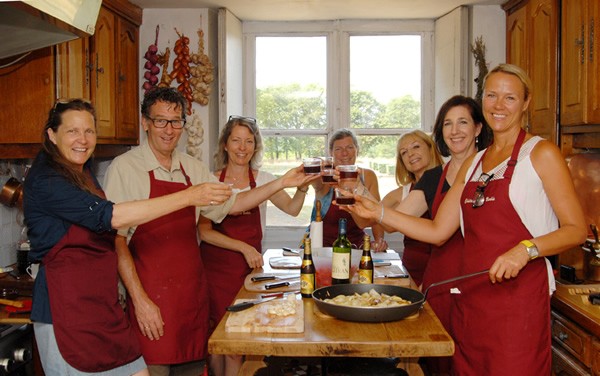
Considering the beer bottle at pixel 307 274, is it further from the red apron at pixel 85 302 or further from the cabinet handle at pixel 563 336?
the cabinet handle at pixel 563 336

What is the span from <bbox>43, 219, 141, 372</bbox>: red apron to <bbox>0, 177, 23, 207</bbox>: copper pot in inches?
53.3

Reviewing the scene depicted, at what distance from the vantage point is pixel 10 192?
10.8 feet

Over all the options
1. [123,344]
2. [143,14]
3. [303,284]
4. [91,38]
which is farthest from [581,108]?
[143,14]

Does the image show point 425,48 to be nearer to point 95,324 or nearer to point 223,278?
point 223,278

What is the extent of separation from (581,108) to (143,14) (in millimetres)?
3117

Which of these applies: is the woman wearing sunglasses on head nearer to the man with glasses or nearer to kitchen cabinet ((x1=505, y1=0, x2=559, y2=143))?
the man with glasses

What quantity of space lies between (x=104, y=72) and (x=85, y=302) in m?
2.11

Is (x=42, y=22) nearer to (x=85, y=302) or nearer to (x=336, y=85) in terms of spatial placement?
(x=85, y=302)

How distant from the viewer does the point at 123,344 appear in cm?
225

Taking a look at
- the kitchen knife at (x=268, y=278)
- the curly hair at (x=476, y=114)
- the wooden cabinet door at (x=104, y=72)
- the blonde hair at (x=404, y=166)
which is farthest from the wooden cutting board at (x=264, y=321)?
the wooden cabinet door at (x=104, y=72)

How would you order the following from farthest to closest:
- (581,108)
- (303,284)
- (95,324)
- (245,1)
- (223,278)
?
(245,1)
(223,278)
(581,108)
(303,284)
(95,324)

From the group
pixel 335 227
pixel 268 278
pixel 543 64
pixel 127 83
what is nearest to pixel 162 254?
pixel 268 278

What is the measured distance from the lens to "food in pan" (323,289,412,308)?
2.04 meters

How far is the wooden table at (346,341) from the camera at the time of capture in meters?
1.81
